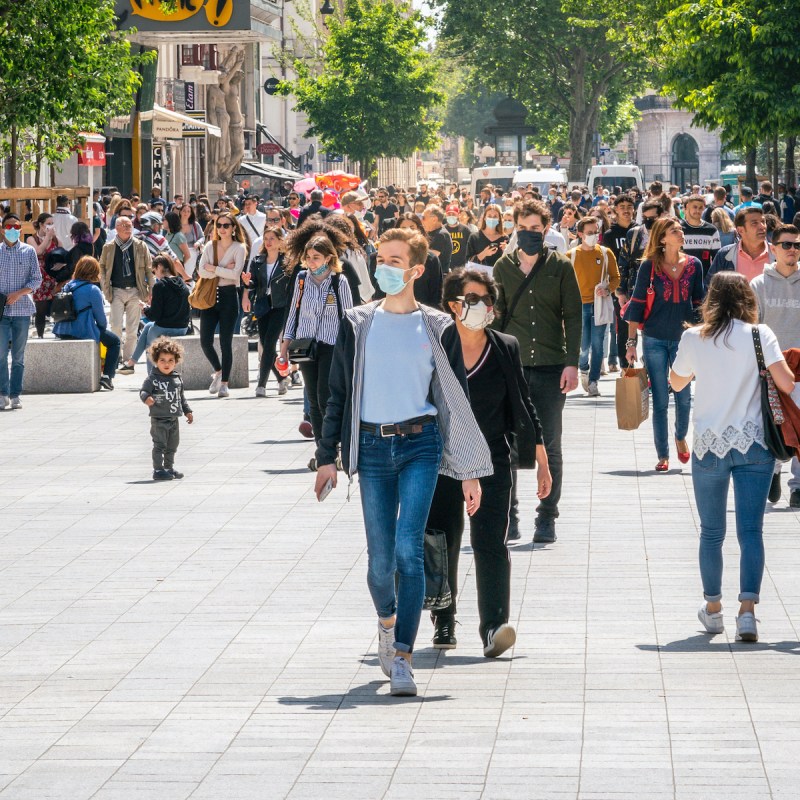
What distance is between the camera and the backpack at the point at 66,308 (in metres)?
17.9

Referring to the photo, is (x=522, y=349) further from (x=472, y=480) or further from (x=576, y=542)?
(x=472, y=480)

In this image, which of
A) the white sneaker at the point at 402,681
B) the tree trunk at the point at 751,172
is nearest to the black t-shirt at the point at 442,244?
the white sneaker at the point at 402,681

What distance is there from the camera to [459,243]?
19.3 metres

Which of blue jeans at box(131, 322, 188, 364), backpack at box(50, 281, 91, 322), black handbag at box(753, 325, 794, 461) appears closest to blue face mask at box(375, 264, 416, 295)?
black handbag at box(753, 325, 794, 461)

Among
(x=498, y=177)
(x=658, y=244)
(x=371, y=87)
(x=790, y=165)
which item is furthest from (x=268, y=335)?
(x=371, y=87)

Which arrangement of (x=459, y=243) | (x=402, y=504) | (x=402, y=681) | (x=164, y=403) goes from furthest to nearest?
(x=459, y=243)
(x=164, y=403)
(x=402, y=504)
(x=402, y=681)

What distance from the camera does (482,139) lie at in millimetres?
135750

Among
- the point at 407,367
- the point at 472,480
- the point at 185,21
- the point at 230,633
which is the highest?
the point at 185,21

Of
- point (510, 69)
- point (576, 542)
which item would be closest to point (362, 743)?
point (576, 542)

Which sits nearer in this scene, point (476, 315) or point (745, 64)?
point (476, 315)

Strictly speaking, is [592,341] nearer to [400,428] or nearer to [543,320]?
[543,320]

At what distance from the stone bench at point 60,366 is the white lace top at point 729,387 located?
36.6ft

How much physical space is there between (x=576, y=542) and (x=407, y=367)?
132 inches

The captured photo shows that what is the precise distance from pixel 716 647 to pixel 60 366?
38.6ft
